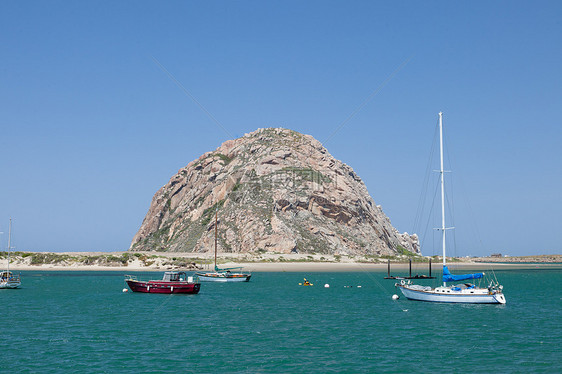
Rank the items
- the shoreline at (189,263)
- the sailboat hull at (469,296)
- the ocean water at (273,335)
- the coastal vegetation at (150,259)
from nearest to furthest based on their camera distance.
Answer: the ocean water at (273,335), the sailboat hull at (469,296), the shoreline at (189,263), the coastal vegetation at (150,259)

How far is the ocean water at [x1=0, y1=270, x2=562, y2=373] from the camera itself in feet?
104

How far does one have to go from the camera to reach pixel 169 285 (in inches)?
2972

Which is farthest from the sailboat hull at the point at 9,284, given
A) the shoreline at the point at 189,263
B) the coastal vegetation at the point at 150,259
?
the coastal vegetation at the point at 150,259

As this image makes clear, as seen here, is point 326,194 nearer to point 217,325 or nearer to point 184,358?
point 217,325

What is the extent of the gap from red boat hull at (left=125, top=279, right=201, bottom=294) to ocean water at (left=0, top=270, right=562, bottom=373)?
4.40 m

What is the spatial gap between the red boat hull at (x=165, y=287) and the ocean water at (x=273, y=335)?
440 centimetres

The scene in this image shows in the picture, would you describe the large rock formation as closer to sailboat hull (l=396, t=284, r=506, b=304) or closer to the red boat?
the red boat

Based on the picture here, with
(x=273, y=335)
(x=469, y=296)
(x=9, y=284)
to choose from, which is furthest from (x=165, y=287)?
(x=469, y=296)

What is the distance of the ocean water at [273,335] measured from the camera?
3164 cm

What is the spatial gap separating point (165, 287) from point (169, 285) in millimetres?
884

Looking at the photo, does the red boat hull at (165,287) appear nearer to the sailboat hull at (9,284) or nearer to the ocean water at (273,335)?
the ocean water at (273,335)

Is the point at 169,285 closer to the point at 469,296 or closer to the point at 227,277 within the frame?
the point at 227,277

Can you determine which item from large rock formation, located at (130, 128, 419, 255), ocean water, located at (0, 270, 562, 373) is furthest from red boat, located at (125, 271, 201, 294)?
large rock formation, located at (130, 128, 419, 255)

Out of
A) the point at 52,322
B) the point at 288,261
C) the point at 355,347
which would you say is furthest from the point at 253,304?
the point at 288,261
